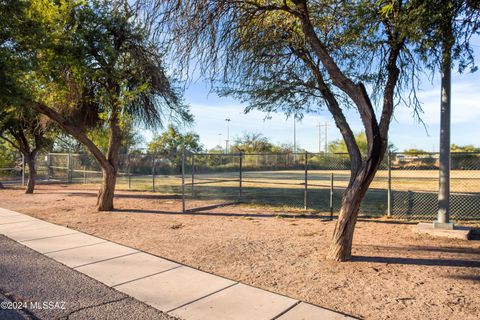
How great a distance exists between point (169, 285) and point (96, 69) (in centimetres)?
834

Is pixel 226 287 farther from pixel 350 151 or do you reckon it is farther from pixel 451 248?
pixel 451 248

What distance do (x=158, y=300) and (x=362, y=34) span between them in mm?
6525

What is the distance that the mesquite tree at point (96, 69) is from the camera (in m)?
10.3

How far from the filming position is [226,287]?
4.92m

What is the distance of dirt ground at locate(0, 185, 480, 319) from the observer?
4.49 meters

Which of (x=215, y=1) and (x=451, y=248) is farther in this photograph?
(x=451, y=248)

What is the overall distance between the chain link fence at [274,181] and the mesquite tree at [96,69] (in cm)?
258

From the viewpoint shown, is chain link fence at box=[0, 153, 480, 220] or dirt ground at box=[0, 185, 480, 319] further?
chain link fence at box=[0, 153, 480, 220]

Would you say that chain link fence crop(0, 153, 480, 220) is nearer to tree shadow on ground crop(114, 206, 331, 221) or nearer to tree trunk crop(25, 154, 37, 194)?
tree shadow on ground crop(114, 206, 331, 221)

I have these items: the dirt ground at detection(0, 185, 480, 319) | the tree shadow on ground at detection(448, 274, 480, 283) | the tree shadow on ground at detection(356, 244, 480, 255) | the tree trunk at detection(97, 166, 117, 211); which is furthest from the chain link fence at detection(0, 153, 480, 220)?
the tree shadow on ground at detection(448, 274, 480, 283)

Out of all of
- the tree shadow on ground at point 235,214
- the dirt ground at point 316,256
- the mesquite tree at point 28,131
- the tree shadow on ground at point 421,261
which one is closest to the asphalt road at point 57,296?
the dirt ground at point 316,256

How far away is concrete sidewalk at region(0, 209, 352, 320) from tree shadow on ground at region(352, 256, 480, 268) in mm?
2407

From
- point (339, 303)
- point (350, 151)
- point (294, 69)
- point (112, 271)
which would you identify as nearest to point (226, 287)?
point (339, 303)

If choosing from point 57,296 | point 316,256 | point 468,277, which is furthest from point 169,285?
point 468,277
